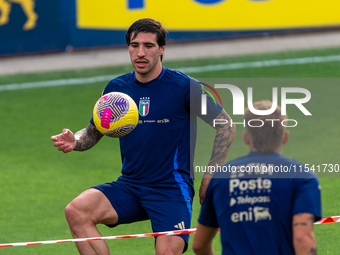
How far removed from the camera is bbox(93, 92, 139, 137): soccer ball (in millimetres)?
5926

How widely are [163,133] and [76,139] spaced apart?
87 centimetres

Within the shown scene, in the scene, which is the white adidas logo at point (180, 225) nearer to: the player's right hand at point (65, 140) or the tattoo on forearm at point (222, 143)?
the tattoo on forearm at point (222, 143)

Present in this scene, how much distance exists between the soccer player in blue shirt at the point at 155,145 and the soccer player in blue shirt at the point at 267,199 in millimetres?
1773

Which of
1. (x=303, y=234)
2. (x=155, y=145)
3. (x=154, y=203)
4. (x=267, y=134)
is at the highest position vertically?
(x=267, y=134)

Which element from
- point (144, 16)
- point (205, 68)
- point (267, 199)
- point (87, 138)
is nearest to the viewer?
point (267, 199)

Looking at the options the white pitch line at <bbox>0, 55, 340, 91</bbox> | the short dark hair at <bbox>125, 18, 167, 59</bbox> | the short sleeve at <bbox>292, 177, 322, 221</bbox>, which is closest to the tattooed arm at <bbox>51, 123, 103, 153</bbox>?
the short dark hair at <bbox>125, 18, 167, 59</bbox>

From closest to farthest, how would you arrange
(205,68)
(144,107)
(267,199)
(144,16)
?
(267,199), (144,107), (144,16), (205,68)

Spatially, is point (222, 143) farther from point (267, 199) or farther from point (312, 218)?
point (312, 218)

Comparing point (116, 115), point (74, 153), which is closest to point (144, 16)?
point (74, 153)

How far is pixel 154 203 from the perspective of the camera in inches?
241

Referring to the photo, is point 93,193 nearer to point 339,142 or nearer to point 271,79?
point 339,142

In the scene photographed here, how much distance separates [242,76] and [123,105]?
31.5ft

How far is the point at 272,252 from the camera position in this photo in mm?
4129

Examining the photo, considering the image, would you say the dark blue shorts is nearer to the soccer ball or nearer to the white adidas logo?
the white adidas logo
